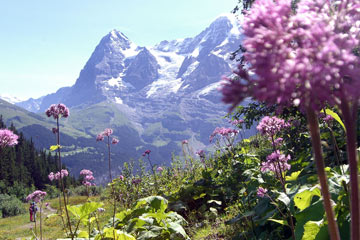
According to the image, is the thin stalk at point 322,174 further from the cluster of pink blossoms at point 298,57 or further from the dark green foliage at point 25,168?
the dark green foliage at point 25,168

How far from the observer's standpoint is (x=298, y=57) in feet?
4.17

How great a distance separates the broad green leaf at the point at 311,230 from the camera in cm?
290

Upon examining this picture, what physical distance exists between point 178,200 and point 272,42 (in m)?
9.37

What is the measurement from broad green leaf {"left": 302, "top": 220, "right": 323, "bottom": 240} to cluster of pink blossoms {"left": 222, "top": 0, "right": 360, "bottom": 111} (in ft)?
6.18

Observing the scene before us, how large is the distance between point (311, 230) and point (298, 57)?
2235mm

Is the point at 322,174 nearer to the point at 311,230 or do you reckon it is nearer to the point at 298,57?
the point at 298,57

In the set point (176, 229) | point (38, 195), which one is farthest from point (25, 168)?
point (176, 229)

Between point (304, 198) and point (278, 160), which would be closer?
point (304, 198)

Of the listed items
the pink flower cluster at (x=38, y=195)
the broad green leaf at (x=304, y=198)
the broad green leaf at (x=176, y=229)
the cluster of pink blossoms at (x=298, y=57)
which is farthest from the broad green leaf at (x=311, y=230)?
the pink flower cluster at (x=38, y=195)

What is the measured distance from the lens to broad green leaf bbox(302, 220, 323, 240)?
2.90 metres

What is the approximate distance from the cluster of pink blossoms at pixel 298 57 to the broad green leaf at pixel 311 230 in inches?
74.1

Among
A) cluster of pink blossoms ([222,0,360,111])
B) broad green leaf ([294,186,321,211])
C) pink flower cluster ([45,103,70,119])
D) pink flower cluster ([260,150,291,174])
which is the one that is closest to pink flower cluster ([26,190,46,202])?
pink flower cluster ([45,103,70,119])

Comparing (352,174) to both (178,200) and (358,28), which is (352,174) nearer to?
(358,28)

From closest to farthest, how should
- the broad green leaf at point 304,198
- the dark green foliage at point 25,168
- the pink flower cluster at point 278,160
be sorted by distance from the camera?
the broad green leaf at point 304,198 → the pink flower cluster at point 278,160 → the dark green foliage at point 25,168
